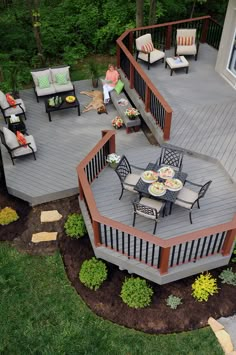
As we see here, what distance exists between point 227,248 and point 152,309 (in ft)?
6.74

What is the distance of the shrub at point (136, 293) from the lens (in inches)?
305

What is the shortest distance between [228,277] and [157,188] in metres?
2.49

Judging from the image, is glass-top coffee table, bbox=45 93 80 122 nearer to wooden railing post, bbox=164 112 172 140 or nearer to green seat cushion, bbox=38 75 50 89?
green seat cushion, bbox=38 75 50 89

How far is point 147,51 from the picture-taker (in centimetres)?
1249

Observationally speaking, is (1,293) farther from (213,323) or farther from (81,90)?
(81,90)

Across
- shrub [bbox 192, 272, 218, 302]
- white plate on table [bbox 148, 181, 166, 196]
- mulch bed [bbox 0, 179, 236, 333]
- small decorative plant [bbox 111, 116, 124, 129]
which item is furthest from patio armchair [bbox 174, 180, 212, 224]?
small decorative plant [bbox 111, 116, 124, 129]

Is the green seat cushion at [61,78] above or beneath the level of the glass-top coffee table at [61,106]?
above

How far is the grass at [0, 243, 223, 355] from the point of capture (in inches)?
285

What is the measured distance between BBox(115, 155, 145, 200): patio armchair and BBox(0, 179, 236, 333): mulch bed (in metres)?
1.75

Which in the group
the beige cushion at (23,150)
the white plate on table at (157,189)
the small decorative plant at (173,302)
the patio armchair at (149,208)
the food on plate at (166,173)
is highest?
the food on plate at (166,173)

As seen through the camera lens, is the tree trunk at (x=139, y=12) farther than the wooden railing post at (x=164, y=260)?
Yes

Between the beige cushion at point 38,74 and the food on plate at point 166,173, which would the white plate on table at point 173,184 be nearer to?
the food on plate at point 166,173

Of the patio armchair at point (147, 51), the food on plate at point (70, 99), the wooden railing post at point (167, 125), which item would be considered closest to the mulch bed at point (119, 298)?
the wooden railing post at point (167, 125)

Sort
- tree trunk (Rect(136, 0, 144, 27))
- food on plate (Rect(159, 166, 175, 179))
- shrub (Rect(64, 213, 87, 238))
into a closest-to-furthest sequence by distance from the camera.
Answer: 1. food on plate (Rect(159, 166, 175, 179))
2. shrub (Rect(64, 213, 87, 238))
3. tree trunk (Rect(136, 0, 144, 27))
